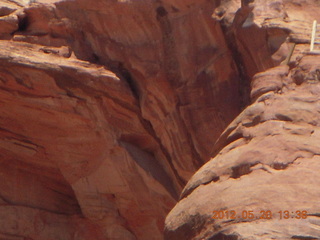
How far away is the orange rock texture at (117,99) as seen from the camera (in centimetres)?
975

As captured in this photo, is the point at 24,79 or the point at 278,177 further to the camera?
the point at 24,79

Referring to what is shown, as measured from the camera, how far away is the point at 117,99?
33.0ft

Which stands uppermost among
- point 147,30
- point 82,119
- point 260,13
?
point 260,13

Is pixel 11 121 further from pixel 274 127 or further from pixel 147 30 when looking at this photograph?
pixel 274 127

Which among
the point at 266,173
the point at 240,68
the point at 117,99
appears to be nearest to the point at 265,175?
the point at 266,173

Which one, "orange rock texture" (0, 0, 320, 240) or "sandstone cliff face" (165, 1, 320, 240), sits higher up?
"sandstone cliff face" (165, 1, 320, 240)

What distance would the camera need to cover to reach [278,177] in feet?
18.2

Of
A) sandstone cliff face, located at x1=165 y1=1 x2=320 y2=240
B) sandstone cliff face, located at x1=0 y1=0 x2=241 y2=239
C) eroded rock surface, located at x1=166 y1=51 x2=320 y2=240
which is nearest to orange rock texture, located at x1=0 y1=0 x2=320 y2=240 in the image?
sandstone cliff face, located at x1=0 y1=0 x2=241 y2=239

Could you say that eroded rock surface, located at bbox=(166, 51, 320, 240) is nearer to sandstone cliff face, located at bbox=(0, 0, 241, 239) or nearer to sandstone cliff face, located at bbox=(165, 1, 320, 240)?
sandstone cliff face, located at bbox=(165, 1, 320, 240)

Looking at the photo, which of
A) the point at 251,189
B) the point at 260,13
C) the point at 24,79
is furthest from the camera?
the point at 24,79

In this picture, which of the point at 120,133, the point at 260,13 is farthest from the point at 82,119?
the point at 260,13

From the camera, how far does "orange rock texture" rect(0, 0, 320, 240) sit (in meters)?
9.75

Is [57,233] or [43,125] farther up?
[43,125]

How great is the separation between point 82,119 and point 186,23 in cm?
182
